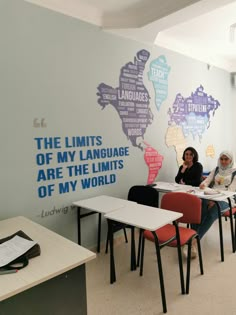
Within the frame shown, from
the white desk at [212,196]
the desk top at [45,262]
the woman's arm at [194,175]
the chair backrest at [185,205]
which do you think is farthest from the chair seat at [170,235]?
the woman's arm at [194,175]

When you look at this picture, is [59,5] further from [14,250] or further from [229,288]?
[229,288]

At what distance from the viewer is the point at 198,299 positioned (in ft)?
7.09

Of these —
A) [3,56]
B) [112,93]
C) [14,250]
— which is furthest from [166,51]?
[14,250]

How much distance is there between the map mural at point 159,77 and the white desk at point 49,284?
104 inches

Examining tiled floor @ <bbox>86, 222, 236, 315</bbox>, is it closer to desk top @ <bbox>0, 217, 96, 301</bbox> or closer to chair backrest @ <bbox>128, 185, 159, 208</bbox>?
chair backrest @ <bbox>128, 185, 159, 208</bbox>

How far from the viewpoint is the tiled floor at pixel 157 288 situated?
6.75ft

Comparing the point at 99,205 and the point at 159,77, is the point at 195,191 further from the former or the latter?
the point at 159,77

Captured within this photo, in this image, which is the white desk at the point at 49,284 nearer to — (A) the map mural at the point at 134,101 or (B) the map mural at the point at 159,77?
(A) the map mural at the point at 134,101

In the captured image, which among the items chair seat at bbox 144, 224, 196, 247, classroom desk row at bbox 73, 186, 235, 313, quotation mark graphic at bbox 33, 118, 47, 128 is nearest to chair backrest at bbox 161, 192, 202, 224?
chair seat at bbox 144, 224, 196, 247

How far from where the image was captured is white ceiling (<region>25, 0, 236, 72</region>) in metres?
2.58

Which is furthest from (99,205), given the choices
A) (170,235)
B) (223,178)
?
(223,178)

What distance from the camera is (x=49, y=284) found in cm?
142

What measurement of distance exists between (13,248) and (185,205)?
1641 millimetres

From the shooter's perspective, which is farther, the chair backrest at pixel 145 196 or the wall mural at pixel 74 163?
the chair backrest at pixel 145 196
